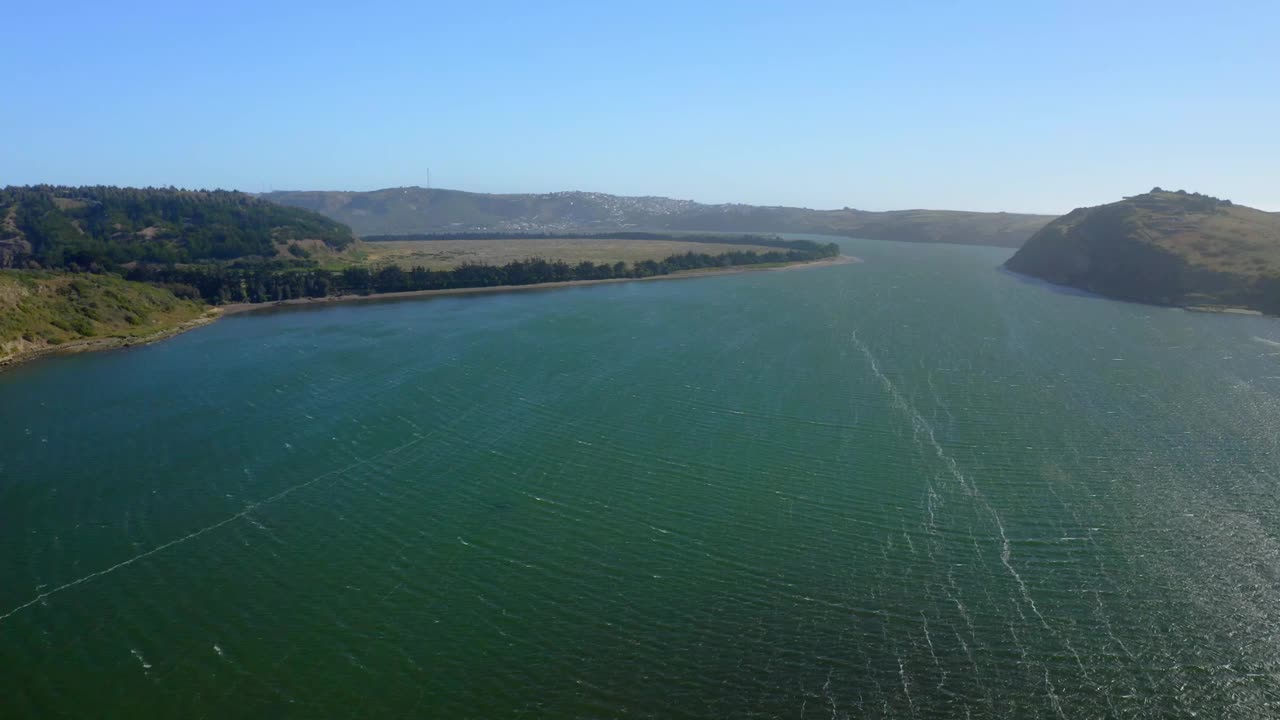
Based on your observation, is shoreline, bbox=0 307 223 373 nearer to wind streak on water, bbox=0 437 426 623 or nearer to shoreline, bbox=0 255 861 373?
shoreline, bbox=0 255 861 373

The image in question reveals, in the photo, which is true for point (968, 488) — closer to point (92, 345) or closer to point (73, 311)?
point (92, 345)

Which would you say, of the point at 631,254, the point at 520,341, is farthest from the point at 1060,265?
the point at 520,341

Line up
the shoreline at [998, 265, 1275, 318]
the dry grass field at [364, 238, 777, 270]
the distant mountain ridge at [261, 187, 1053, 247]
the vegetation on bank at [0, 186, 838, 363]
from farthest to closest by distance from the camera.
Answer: the distant mountain ridge at [261, 187, 1053, 247] < the dry grass field at [364, 238, 777, 270] < the shoreline at [998, 265, 1275, 318] < the vegetation on bank at [0, 186, 838, 363]

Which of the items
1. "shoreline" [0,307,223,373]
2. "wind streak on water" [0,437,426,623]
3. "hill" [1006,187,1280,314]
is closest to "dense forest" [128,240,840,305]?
"shoreline" [0,307,223,373]

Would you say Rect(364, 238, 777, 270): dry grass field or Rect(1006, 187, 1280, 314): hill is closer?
Rect(1006, 187, 1280, 314): hill

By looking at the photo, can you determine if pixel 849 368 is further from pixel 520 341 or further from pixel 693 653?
pixel 693 653

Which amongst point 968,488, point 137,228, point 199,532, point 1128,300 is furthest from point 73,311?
point 1128,300
